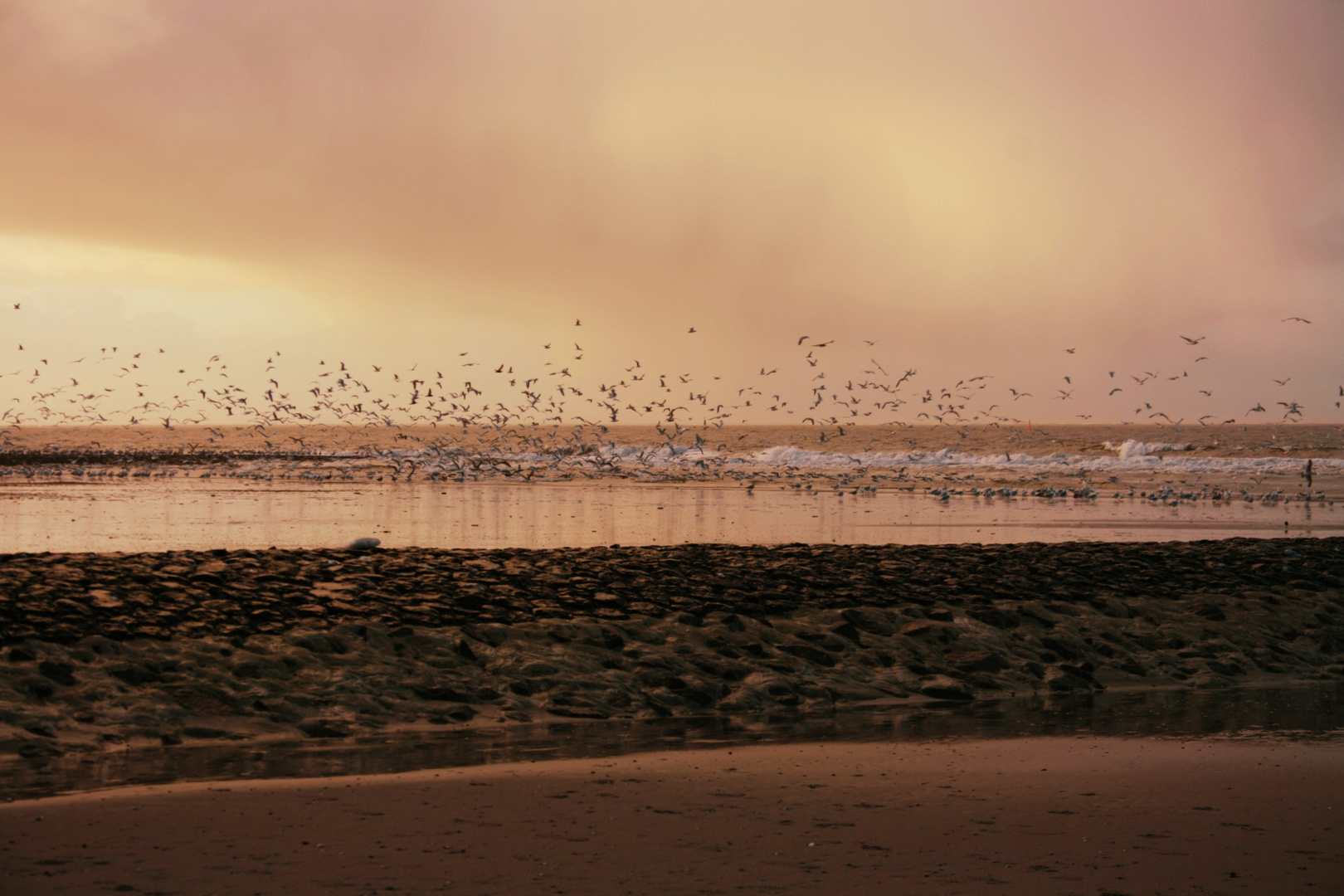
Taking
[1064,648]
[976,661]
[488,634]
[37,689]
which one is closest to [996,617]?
[1064,648]

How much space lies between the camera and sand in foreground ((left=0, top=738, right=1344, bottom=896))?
563 cm

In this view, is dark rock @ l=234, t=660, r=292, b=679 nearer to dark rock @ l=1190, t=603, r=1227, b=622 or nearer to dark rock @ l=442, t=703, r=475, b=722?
dark rock @ l=442, t=703, r=475, b=722

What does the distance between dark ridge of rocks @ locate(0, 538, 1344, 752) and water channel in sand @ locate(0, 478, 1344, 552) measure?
6.47m

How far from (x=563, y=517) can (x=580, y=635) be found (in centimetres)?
1677

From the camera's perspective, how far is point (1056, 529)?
83.9 feet

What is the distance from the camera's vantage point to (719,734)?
898 centimetres

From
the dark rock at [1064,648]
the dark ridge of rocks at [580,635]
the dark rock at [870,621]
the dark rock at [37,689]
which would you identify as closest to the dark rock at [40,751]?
the dark ridge of rocks at [580,635]

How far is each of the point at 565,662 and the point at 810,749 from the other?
8.89ft

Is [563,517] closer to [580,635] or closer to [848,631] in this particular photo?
[848,631]

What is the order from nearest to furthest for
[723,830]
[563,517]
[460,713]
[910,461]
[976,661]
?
[723,830] → [460,713] → [976,661] → [563,517] → [910,461]

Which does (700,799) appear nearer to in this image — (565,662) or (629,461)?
(565,662)

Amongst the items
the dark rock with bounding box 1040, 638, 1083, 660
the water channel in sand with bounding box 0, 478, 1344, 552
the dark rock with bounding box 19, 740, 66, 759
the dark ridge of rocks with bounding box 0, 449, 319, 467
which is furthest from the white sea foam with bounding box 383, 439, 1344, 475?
Answer: the dark rock with bounding box 19, 740, 66, 759

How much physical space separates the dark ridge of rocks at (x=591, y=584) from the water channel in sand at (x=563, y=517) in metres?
4.84

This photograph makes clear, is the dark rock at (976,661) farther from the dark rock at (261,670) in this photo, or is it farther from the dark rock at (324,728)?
the dark rock at (261,670)
